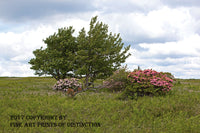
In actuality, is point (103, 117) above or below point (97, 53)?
below

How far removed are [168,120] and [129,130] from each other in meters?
2.62

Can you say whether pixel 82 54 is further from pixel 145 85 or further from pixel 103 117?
pixel 103 117

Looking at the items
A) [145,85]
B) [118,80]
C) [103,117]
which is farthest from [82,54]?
[103,117]

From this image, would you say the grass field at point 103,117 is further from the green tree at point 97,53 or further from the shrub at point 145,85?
the green tree at point 97,53

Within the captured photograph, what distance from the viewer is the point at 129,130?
8672 mm

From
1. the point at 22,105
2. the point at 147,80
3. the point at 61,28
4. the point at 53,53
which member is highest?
the point at 61,28

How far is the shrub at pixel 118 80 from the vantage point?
717 inches

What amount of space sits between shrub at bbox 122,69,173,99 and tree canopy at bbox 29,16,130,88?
22.2 ft

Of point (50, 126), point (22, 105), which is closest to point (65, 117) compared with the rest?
point (50, 126)

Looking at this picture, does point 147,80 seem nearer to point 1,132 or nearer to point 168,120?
point 168,120

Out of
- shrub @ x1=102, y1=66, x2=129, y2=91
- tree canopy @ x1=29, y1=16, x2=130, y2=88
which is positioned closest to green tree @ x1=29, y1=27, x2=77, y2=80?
tree canopy @ x1=29, y1=16, x2=130, y2=88

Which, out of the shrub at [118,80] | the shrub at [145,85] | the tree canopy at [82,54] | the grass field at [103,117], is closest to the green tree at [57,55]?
the tree canopy at [82,54]

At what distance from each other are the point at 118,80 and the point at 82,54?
611 centimetres

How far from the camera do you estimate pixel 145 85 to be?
1545cm
